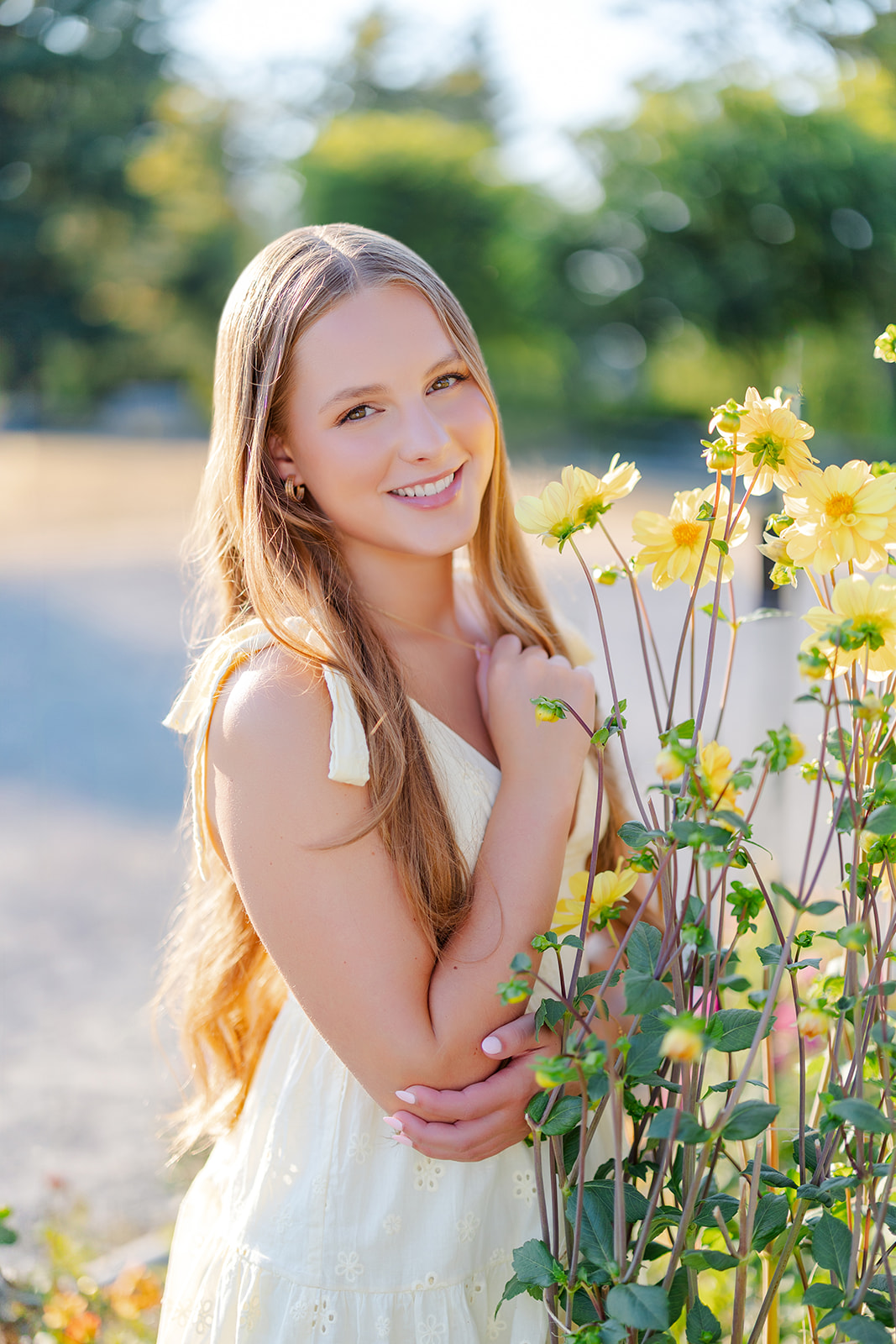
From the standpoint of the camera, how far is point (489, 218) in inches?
680

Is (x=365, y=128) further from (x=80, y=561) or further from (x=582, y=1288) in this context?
(x=582, y=1288)

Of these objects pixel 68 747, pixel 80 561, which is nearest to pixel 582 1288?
pixel 68 747

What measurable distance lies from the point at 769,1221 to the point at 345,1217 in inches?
18.5

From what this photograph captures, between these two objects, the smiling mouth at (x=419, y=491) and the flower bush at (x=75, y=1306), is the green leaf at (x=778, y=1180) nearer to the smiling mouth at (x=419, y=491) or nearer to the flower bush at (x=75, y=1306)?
the smiling mouth at (x=419, y=491)

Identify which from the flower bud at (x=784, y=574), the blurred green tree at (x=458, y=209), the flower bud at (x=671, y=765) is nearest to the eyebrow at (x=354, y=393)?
the flower bud at (x=784, y=574)

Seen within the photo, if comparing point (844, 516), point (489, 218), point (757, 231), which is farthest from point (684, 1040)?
point (489, 218)

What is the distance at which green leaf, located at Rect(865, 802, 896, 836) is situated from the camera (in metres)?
0.75

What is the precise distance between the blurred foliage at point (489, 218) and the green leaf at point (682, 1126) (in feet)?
33.0

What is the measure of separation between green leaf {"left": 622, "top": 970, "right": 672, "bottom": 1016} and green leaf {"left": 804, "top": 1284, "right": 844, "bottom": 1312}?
26cm

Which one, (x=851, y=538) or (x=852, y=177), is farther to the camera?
(x=852, y=177)

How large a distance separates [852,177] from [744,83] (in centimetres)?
189

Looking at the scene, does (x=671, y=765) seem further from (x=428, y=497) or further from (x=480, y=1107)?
(x=428, y=497)

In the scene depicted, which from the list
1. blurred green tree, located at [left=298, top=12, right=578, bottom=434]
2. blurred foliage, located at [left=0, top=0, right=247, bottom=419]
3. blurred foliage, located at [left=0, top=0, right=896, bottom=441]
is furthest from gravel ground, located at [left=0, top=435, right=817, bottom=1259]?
blurred foliage, located at [left=0, top=0, right=247, bottom=419]

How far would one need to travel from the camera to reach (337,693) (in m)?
1.10
